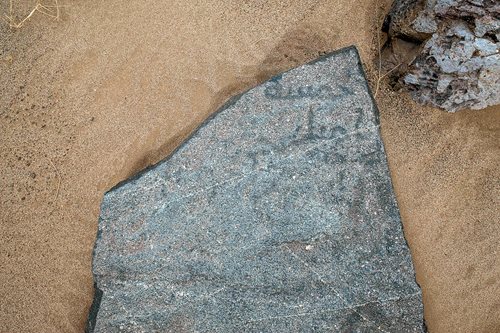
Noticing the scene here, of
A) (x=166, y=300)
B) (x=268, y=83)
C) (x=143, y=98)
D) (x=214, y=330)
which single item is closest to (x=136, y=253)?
(x=166, y=300)

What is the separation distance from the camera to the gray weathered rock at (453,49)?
2641 mm

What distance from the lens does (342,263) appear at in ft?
8.92

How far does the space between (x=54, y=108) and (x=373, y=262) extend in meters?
1.74

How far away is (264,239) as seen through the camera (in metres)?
2.72

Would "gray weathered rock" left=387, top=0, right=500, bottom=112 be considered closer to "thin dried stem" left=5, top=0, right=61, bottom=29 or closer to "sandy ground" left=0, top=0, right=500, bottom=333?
"sandy ground" left=0, top=0, right=500, bottom=333

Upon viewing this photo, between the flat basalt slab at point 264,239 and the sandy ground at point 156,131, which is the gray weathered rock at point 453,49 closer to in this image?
the sandy ground at point 156,131

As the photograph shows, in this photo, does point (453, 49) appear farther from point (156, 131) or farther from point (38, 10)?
point (38, 10)

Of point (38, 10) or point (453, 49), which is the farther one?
point (38, 10)

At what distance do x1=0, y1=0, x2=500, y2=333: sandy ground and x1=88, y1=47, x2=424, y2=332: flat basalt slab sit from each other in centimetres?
26

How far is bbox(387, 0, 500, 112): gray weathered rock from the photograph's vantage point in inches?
104

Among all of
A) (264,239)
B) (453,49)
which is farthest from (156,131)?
(453,49)

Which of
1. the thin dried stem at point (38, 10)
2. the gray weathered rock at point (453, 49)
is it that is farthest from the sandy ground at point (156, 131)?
the gray weathered rock at point (453, 49)

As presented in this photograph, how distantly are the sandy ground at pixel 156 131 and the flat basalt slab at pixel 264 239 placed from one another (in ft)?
0.87

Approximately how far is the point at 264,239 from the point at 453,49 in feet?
3.97
